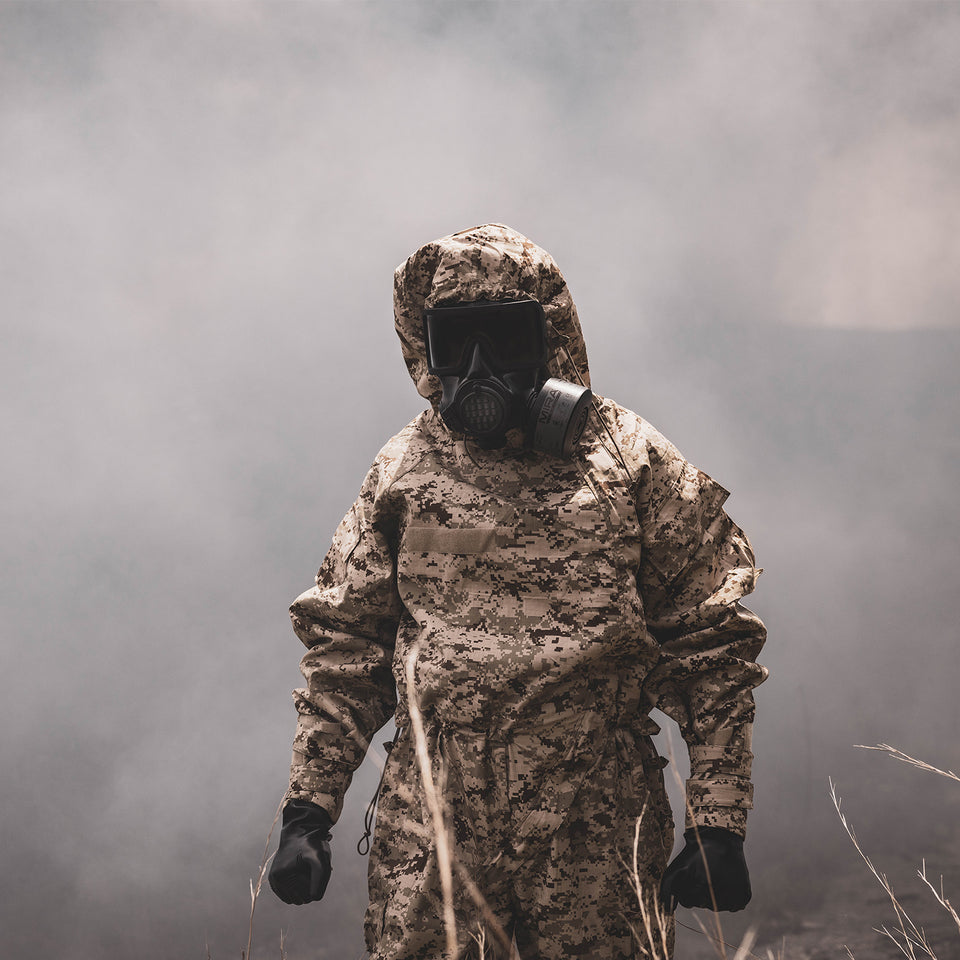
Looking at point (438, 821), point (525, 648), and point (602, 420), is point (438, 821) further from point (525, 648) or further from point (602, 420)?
point (602, 420)

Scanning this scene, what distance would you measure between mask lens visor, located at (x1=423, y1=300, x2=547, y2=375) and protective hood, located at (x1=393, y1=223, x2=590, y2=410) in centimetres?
5

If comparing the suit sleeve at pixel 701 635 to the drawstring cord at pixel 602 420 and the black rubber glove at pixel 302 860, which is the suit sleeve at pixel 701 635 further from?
the black rubber glove at pixel 302 860

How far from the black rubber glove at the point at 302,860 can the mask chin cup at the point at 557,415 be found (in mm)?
1165

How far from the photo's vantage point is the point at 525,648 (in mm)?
2076

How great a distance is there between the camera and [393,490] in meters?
2.31

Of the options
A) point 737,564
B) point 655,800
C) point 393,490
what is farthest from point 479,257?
point 655,800

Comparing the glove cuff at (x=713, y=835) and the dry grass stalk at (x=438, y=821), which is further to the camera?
the glove cuff at (x=713, y=835)

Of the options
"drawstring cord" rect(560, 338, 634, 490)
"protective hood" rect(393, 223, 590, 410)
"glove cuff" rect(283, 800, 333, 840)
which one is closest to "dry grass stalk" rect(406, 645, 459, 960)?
"glove cuff" rect(283, 800, 333, 840)

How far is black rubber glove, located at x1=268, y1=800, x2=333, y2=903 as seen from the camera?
2.15 meters

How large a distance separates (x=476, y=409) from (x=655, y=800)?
115 cm

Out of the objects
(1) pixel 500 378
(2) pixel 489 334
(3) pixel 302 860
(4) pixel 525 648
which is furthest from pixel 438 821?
(2) pixel 489 334

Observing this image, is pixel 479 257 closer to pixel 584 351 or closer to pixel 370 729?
pixel 584 351

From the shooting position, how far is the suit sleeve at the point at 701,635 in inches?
83.9

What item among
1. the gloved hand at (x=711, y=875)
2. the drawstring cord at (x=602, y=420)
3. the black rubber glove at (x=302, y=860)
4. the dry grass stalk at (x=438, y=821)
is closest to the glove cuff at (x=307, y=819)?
the black rubber glove at (x=302, y=860)
